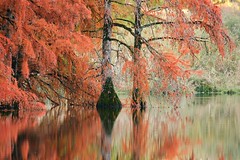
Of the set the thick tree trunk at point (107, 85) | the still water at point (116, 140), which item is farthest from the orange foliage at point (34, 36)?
the still water at point (116, 140)

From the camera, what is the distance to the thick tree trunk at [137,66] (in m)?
16.6

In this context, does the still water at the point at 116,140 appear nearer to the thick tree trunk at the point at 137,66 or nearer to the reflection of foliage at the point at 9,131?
the reflection of foliage at the point at 9,131

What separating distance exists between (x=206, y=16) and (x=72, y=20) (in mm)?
4093

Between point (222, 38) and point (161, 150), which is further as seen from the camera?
point (222, 38)

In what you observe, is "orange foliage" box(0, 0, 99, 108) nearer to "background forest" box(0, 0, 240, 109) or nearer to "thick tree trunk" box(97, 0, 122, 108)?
"background forest" box(0, 0, 240, 109)

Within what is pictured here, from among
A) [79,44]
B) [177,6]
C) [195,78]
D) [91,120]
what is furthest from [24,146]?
[195,78]

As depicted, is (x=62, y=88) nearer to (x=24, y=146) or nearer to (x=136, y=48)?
(x=136, y=48)

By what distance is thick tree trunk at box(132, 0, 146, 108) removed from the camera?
54.5 feet

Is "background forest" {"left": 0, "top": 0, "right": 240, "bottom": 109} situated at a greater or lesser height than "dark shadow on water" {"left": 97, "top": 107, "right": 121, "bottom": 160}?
greater

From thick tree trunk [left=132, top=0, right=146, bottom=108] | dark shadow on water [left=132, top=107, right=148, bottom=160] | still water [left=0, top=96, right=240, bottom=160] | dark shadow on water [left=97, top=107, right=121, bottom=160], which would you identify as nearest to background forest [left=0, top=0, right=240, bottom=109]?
thick tree trunk [left=132, top=0, right=146, bottom=108]

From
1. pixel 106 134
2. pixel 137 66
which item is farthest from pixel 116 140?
pixel 137 66

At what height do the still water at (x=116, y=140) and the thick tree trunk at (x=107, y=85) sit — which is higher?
the thick tree trunk at (x=107, y=85)

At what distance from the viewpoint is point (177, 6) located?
1611cm

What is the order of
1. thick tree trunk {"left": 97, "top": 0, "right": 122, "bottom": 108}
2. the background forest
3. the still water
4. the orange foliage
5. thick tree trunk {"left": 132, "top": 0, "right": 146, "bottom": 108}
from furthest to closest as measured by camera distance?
thick tree trunk {"left": 97, "top": 0, "right": 122, "bottom": 108} < thick tree trunk {"left": 132, "top": 0, "right": 146, "bottom": 108} < the background forest < the orange foliage < the still water
